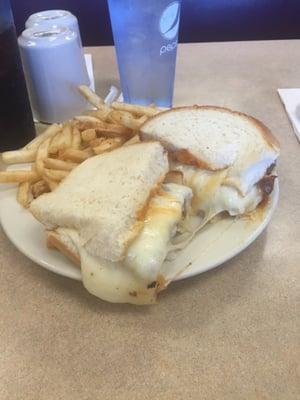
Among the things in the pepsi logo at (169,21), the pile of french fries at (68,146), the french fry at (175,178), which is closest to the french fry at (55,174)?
the pile of french fries at (68,146)

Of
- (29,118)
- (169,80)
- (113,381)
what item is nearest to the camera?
(113,381)

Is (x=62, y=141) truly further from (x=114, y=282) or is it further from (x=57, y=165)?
(x=114, y=282)

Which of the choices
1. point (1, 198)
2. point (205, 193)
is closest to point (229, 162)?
point (205, 193)

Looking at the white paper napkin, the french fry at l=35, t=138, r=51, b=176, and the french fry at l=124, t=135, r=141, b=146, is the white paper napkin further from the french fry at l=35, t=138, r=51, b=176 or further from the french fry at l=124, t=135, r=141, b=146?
the french fry at l=35, t=138, r=51, b=176

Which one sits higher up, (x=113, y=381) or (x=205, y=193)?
(x=205, y=193)

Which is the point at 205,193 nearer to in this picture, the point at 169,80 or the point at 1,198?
the point at 1,198

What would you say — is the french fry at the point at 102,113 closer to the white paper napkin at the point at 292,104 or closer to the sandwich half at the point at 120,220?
the sandwich half at the point at 120,220
